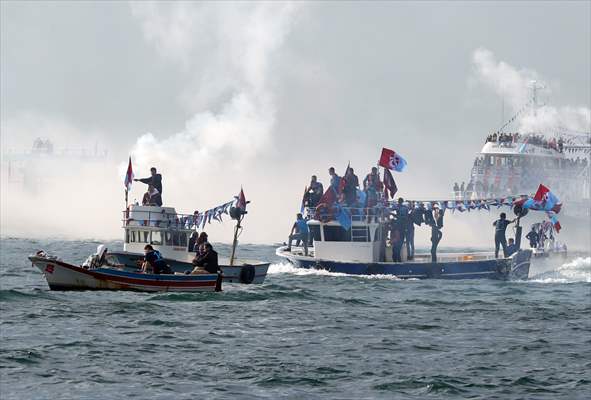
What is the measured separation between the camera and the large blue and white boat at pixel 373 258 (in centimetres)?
5431

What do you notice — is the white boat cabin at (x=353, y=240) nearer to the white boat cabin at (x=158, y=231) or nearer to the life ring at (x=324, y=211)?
the life ring at (x=324, y=211)

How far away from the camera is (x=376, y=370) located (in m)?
27.0

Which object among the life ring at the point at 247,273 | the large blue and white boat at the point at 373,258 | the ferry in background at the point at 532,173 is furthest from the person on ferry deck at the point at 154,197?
the ferry in background at the point at 532,173

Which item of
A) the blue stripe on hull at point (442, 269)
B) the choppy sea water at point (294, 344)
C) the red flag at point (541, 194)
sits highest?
the red flag at point (541, 194)


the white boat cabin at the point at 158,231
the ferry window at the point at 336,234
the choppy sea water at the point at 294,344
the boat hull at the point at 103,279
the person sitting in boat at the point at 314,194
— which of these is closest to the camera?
the choppy sea water at the point at 294,344

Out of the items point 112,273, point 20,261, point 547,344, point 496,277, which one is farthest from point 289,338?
point 20,261

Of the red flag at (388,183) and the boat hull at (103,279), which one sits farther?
the red flag at (388,183)

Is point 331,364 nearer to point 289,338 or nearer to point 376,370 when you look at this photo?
point 376,370

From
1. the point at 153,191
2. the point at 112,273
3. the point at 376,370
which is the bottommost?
the point at 376,370

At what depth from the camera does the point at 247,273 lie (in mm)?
47500

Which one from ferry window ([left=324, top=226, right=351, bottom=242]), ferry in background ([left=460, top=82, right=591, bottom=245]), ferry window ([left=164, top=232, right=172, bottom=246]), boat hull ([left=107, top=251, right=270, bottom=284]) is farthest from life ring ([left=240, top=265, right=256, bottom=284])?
ferry in background ([left=460, top=82, right=591, bottom=245])

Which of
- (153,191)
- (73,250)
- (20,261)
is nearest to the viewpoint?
(153,191)

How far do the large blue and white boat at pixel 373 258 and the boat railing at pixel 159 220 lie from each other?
750 centimetres

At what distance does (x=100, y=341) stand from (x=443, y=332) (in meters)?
10.5
